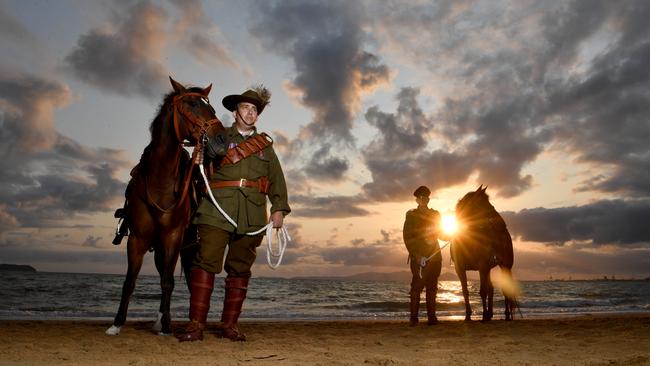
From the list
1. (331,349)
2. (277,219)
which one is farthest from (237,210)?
(331,349)

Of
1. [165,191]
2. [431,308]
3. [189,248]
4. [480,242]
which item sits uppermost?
[165,191]

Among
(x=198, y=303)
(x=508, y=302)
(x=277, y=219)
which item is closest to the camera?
(x=198, y=303)

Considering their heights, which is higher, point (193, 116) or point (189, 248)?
point (193, 116)

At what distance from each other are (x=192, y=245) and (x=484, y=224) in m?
5.74

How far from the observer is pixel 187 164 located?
587 centimetres

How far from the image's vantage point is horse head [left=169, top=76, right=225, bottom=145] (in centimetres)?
499

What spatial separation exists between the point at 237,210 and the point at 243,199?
0.14 meters

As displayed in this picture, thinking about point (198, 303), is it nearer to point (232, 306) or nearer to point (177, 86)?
point (232, 306)

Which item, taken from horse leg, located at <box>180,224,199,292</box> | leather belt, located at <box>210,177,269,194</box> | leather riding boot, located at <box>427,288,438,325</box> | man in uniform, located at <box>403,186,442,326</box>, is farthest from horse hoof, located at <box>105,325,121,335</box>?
leather riding boot, located at <box>427,288,438,325</box>

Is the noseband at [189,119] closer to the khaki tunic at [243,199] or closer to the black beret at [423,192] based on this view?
the khaki tunic at [243,199]

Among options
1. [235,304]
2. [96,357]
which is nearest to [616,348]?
[235,304]

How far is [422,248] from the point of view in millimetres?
8414

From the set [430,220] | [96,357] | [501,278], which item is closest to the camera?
[96,357]

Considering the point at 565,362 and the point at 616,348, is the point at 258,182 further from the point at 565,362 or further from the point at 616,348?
the point at 616,348
